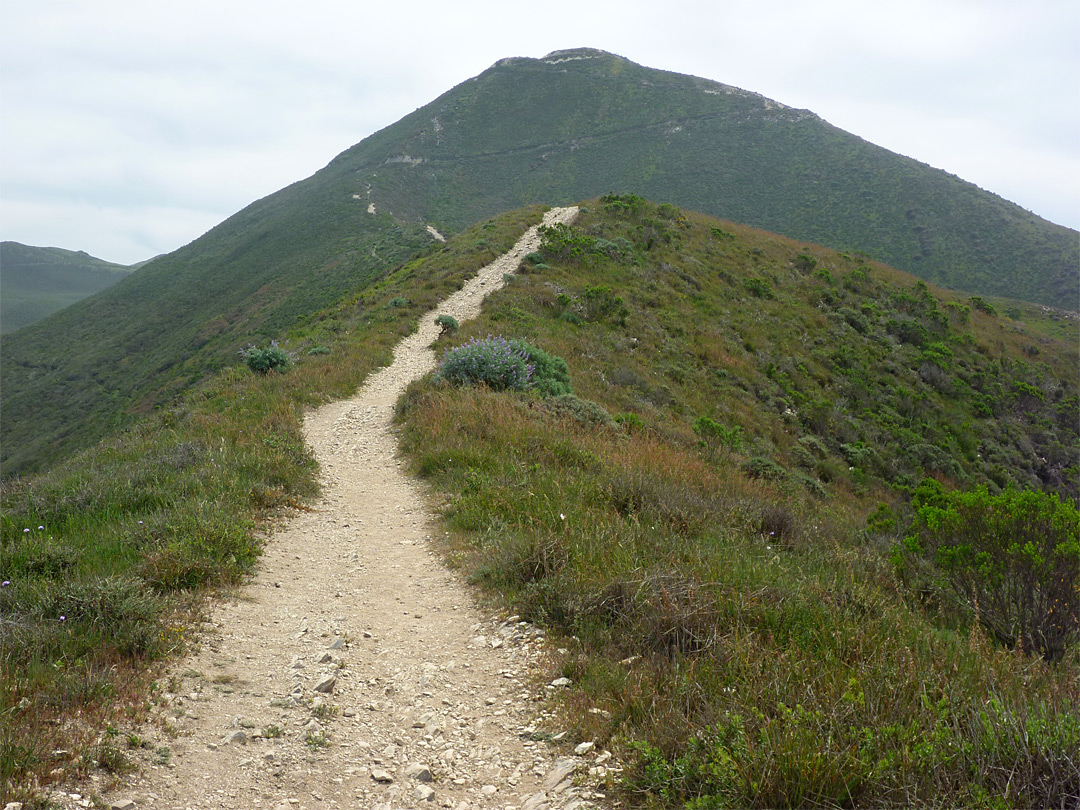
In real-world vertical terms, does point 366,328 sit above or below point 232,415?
above

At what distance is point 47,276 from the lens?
480 feet

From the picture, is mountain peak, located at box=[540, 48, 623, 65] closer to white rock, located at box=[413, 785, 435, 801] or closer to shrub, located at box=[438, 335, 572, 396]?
shrub, located at box=[438, 335, 572, 396]

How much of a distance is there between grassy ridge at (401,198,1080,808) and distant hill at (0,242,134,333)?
14037 centimetres

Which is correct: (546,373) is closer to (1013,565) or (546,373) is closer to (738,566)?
(738,566)

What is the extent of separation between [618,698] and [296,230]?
203 feet

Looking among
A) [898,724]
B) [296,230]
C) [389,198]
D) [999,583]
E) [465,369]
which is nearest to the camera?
[898,724]

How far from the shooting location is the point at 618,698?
3301 millimetres

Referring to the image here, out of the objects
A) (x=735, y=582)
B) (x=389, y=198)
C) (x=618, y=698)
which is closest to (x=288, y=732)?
(x=618, y=698)

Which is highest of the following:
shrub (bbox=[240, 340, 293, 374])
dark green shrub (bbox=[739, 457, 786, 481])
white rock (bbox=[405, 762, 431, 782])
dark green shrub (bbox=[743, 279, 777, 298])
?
dark green shrub (bbox=[743, 279, 777, 298])

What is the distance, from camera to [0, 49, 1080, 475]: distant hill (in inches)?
1617

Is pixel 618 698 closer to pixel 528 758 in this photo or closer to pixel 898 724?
pixel 528 758

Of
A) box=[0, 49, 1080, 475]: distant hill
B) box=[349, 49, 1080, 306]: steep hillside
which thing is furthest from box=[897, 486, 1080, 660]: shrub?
box=[349, 49, 1080, 306]: steep hillside

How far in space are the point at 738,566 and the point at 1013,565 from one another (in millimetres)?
2351

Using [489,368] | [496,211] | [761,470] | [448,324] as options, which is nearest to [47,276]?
[496,211]
